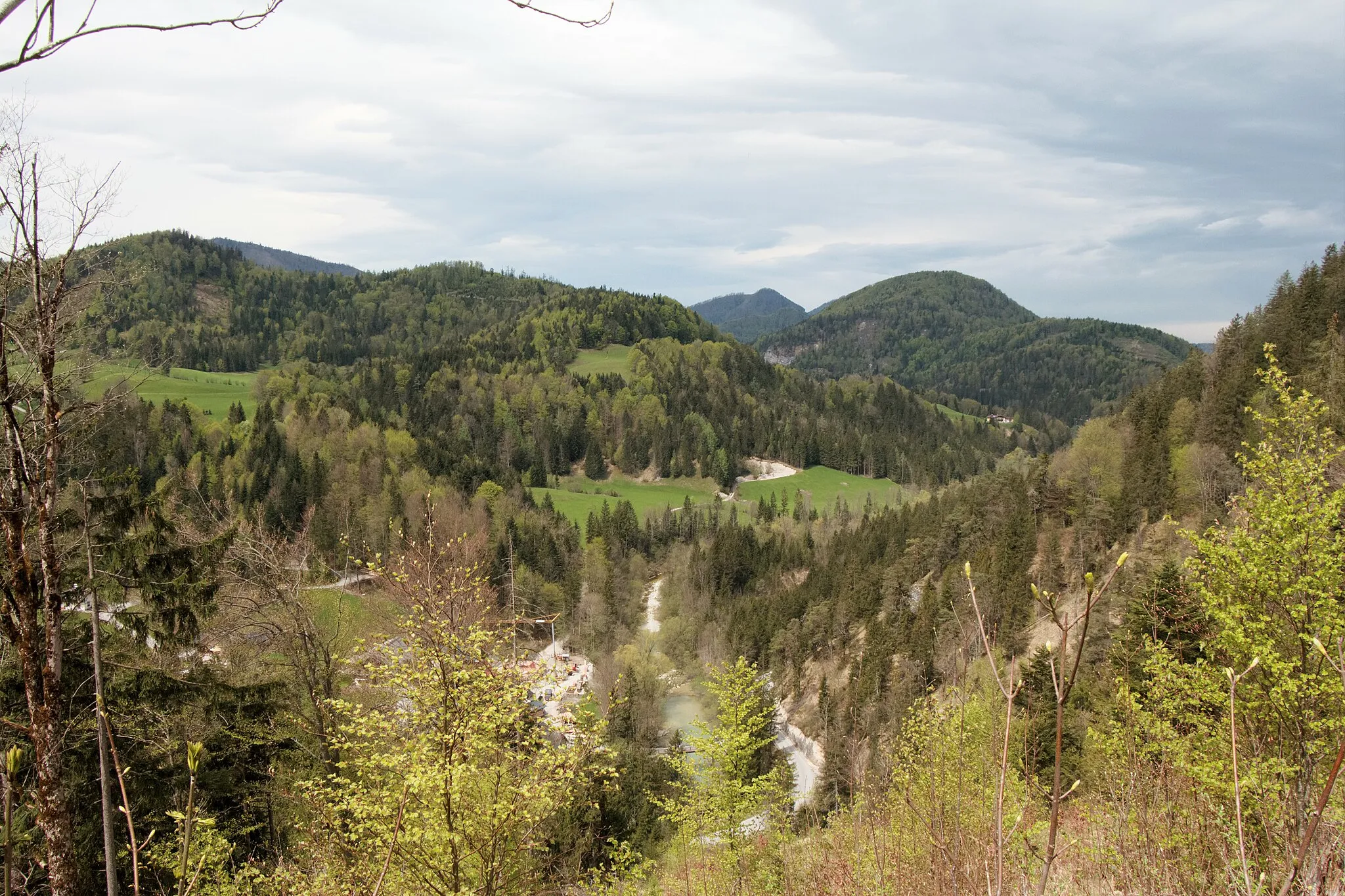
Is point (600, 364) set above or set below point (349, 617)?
above

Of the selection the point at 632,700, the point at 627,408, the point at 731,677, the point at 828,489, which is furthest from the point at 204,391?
the point at 731,677

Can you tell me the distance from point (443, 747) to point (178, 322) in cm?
23093

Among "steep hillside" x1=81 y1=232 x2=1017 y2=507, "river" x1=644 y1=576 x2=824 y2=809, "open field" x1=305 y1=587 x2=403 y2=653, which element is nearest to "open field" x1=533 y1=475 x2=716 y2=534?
"steep hillside" x1=81 y1=232 x2=1017 y2=507

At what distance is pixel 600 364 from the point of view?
19012 cm

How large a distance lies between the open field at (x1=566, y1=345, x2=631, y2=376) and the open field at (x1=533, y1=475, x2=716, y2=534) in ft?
132

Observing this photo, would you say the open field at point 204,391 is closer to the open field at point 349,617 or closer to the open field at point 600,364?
the open field at point 600,364

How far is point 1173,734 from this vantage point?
10.3m

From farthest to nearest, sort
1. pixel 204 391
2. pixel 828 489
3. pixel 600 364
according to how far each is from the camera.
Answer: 1. pixel 600 364
2. pixel 828 489
3. pixel 204 391

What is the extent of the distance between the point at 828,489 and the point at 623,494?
126 feet

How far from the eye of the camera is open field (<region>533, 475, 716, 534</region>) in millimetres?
111750

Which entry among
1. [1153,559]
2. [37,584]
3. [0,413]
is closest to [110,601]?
[37,584]

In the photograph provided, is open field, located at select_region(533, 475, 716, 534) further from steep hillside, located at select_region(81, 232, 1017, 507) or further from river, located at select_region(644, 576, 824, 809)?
river, located at select_region(644, 576, 824, 809)

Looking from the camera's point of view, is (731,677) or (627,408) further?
(627,408)

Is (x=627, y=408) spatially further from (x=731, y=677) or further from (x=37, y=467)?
(x=37, y=467)
